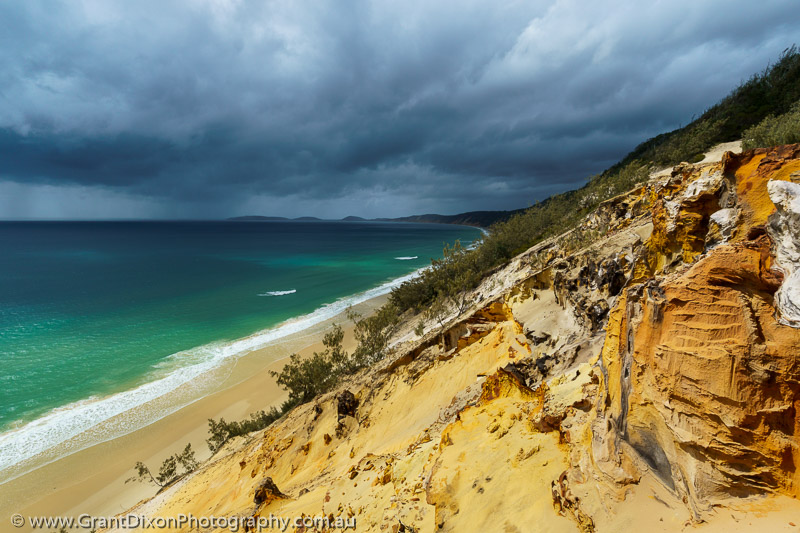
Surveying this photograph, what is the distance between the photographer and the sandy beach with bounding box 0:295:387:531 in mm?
14609

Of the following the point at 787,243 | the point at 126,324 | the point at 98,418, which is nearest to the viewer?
the point at 787,243

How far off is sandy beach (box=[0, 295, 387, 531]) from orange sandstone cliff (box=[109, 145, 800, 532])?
8.75 m

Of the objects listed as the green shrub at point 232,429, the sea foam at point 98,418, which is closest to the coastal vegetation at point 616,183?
the green shrub at point 232,429

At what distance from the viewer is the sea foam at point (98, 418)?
1714 centimetres

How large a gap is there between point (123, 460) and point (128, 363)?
11.8 meters

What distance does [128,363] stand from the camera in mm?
26062

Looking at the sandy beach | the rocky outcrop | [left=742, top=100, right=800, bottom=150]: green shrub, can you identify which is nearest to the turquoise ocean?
the sandy beach

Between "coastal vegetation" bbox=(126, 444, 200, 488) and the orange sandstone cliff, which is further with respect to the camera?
"coastal vegetation" bbox=(126, 444, 200, 488)

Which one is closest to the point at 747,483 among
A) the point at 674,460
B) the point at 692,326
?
the point at 674,460

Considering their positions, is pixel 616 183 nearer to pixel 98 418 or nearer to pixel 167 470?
pixel 167 470

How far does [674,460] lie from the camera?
12.7 ft

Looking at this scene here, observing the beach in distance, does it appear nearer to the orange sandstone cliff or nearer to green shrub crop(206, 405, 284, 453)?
green shrub crop(206, 405, 284, 453)

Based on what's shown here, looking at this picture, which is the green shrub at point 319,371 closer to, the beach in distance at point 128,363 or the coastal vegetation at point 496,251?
the coastal vegetation at point 496,251

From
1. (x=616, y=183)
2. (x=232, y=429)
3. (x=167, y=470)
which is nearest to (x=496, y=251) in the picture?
(x=616, y=183)
